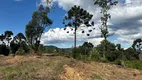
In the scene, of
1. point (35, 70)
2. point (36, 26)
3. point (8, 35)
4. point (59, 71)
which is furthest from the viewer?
point (8, 35)

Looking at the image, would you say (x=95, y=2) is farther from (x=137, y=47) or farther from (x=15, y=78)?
(x=137, y=47)

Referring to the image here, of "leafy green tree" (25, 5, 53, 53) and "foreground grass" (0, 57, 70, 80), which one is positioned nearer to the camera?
"foreground grass" (0, 57, 70, 80)

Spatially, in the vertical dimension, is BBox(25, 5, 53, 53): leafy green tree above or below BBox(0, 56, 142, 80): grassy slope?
above

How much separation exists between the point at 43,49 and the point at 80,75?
7.06m

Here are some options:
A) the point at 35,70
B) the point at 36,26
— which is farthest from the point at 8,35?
the point at 35,70

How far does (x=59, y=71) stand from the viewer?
8.35 m

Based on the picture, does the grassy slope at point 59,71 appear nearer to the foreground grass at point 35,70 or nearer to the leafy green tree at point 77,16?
the foreground grass at point 35,70

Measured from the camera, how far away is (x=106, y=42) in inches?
Answer: 1250

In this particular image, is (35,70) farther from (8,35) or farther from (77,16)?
(8,35)

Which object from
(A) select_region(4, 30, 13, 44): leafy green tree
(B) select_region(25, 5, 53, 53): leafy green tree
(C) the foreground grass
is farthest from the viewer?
(A) select_region(4, 30, 13, 44): leafy green tree

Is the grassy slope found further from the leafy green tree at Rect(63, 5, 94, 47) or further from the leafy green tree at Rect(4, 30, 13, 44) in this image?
the leafy green tree at Rect(4, 30, 13, 44)

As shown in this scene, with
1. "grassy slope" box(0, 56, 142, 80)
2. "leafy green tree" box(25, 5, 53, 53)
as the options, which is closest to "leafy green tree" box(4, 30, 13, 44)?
"leafy green tree" box(25, 5, 53, 53)

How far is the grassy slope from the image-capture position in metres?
8.14

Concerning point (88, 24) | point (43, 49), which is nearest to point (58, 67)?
point (43, 49)
